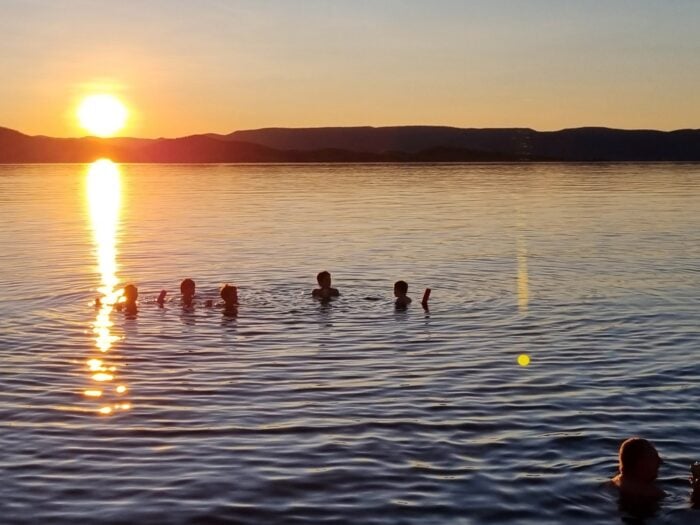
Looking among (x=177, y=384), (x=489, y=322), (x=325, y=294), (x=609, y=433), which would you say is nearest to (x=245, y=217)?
(x=325, y=294)

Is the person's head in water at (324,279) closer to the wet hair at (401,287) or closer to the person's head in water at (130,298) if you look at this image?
the wet hair at (401,287)

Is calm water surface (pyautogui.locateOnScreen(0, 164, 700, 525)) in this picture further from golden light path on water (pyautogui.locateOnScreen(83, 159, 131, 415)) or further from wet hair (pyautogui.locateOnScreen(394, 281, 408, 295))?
wet hair (pyautogui.locateOnScreen(394, 281, 408, 295))

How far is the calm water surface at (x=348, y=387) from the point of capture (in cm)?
1075

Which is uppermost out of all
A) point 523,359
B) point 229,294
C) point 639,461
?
point 229,294

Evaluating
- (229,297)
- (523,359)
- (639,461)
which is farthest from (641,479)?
(229,297)

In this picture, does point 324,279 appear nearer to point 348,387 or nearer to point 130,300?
point 130,300

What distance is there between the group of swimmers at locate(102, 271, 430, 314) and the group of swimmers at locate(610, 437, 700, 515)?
12.5 metres

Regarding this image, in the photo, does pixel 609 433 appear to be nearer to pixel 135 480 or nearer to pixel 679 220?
pixel 135 480

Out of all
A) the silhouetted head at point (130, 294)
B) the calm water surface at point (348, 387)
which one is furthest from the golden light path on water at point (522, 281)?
the silhouetted head at point (130, 294)

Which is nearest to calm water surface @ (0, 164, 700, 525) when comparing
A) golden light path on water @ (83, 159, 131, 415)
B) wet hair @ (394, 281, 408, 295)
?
golden light path on water @ (83, 159, 131, 415)

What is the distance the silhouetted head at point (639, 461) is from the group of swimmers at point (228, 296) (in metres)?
12.5

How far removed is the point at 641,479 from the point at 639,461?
0.23 m

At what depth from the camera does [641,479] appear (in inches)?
416

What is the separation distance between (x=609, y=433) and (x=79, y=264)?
25556mm
